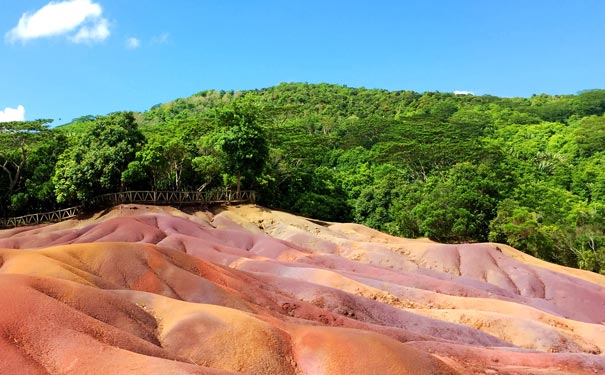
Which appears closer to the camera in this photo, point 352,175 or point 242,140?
point 242,140

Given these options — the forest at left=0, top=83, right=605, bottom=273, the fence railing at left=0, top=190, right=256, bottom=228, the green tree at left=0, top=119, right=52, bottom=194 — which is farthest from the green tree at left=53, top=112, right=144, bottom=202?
the green tree at left=0, top=119, right=52, bottom=194

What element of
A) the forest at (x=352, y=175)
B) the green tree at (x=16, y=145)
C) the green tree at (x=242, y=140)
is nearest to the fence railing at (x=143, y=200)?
the forest at (x=352, y=175)

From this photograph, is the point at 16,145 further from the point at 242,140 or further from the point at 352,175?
the point at 352,175

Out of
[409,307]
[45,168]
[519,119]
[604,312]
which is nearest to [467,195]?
[604,312]

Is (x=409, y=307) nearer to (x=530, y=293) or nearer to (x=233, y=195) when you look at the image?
(x=530, y=293)

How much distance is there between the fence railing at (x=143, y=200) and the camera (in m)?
57.2

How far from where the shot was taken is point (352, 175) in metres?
80.6

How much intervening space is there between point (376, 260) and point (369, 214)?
2444 centimetres

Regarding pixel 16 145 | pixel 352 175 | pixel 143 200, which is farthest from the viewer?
pixel 352 175

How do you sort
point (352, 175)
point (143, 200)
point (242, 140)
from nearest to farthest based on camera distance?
1. point (143, 200)
2. point (242, 140)
3. point (352, 175)

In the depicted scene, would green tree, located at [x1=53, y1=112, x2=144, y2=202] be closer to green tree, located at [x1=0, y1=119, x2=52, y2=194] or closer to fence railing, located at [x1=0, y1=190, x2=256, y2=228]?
fence railing, located at [x1=0, y1=190, x2=256, y2=228]

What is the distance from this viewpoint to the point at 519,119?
113 metres

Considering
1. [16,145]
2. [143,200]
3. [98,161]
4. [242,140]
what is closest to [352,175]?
[242,140]

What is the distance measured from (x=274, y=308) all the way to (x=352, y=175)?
56982 mm
